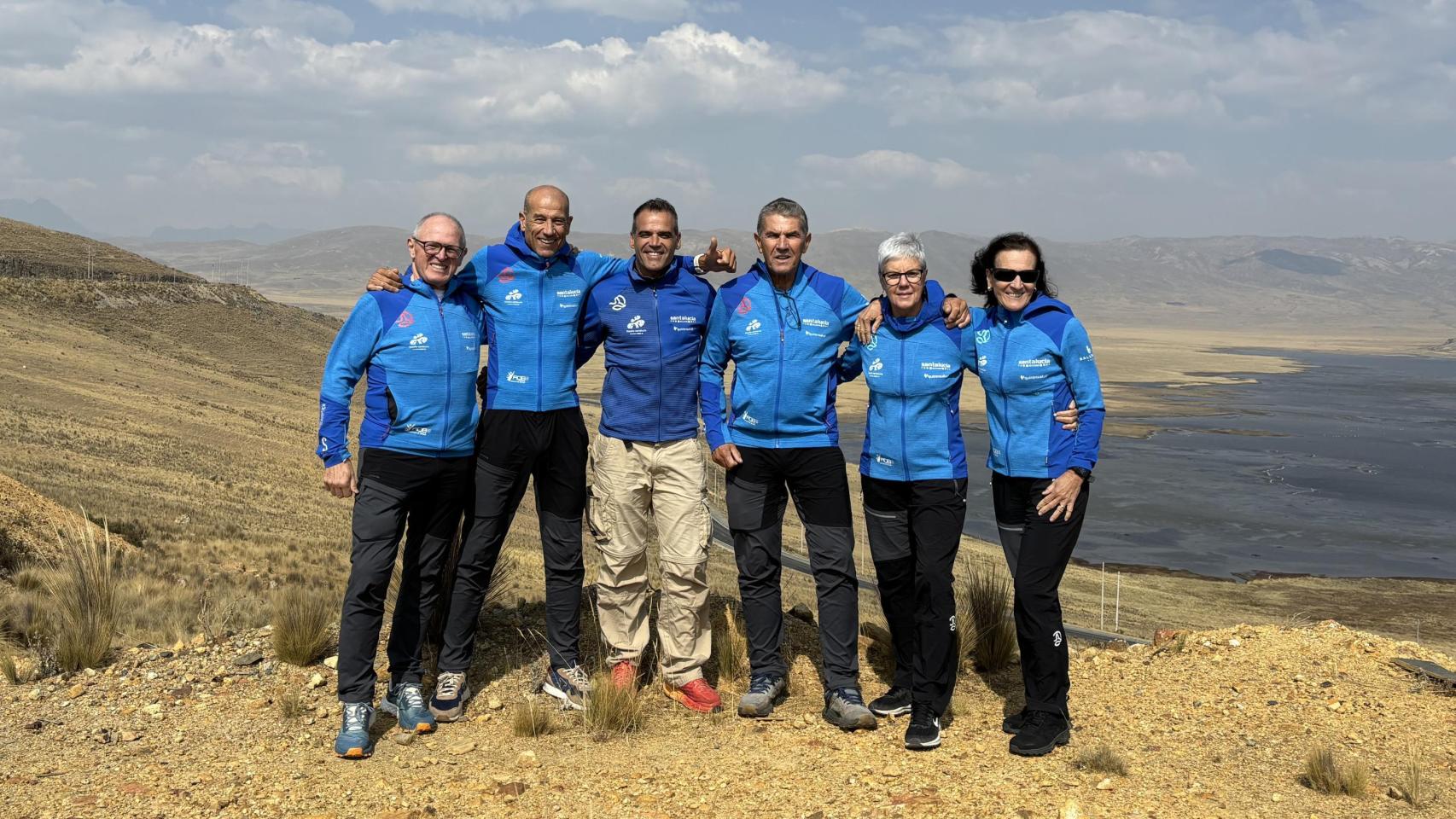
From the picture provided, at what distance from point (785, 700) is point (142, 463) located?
18.7 meters

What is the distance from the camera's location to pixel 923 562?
472 centimetres

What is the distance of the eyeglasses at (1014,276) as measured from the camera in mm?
4500

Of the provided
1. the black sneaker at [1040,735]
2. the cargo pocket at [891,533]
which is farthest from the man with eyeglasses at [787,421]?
the black sneaker at [1040,735]

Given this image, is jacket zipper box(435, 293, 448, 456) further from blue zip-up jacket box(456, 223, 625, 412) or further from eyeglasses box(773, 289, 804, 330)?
eyeglasses box(773, 289, 804, 330)

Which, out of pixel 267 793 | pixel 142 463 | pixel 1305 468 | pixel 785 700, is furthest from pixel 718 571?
pixel 1305 468

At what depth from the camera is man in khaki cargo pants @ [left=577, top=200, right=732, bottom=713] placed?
4875 mm

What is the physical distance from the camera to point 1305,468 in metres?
48.5

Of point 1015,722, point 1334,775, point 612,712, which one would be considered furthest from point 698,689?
point 1334,775

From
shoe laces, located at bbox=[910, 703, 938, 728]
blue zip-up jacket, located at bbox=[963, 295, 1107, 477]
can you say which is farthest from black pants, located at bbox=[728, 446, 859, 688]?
blue zip-up jacket, located at bbox=[963, 295, 1107, 477]

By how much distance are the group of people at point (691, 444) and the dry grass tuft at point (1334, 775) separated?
0.97 meters

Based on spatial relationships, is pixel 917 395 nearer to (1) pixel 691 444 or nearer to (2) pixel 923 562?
(2) pixel 923 562

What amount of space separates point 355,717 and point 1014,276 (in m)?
3.42

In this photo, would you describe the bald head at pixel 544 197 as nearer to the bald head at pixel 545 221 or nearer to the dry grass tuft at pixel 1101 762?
the bald head at pixel 545 221

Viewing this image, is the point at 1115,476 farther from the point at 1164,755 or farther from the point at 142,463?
the point at 1164,755
